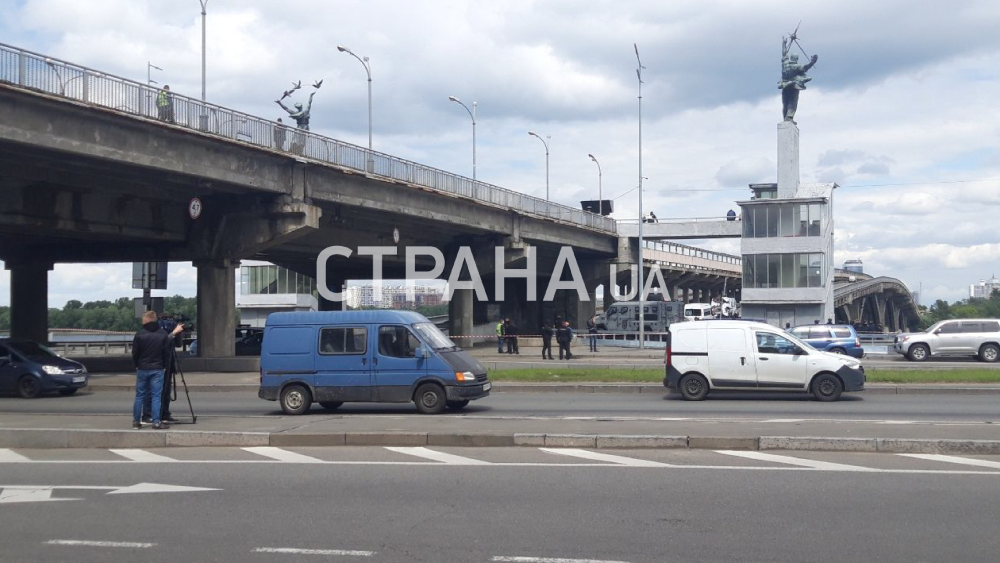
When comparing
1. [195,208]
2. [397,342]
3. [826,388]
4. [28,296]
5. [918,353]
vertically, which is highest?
[195,208]

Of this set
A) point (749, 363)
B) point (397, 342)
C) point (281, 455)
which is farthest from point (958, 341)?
point (281, 455)

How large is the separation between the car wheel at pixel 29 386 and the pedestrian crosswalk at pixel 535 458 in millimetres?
12029

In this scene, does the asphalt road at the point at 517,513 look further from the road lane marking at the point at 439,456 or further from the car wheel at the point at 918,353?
the car wheel at the point at 918,353

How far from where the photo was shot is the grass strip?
23.5 m

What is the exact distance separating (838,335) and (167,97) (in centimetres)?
2495

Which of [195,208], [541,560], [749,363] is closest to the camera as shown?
[541,560]

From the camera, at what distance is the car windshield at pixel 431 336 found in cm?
1705

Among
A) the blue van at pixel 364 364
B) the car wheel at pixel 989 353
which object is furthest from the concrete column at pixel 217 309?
the car wheel at pixel 989 353

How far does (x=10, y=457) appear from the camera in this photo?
12.2m

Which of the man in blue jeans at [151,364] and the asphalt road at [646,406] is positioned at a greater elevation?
the man in blue jeans at [151,364]

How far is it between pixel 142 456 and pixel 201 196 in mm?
23972

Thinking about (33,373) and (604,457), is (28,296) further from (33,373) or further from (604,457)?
(604,457)

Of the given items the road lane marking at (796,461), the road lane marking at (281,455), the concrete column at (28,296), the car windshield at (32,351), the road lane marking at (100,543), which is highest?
the concrete column at (28,296)

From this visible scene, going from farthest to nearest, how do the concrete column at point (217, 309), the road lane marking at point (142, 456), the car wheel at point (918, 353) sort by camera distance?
the concrete column at point (217, 309)
the car wheel at point (918, 353)
the road lane marking at point (142, 456)
